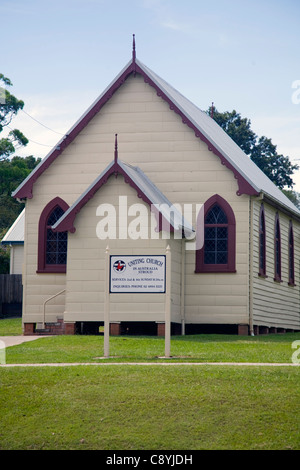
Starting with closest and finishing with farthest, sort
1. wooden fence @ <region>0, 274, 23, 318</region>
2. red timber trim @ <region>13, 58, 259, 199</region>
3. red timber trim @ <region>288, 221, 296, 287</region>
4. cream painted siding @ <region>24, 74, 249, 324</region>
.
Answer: cream painted siding @ <region>24, 74, 249, 324</region> < red timber trim @ <region>13, 58, 259, 199</region> < red timber trim @ <region>288, 221, 296, 287</region> < wooden fence @ <region>0, 274, 23, 318</region>

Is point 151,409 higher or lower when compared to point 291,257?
lower

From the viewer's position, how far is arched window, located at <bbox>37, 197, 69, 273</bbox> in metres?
27.1

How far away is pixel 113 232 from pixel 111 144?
160 inches

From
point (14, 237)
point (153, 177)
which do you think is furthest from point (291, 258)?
point (14, 237)

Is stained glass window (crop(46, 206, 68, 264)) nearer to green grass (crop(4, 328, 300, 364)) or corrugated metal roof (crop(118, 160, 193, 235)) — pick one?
corrugated metal roof (crop(118, 160, 193, 235))

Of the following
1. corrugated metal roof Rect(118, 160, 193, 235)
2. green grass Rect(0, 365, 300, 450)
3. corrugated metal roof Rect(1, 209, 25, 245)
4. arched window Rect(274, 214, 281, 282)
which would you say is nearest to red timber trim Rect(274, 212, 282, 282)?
arched window Rect(274, 214, 281, 282)

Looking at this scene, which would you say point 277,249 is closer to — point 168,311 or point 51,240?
point 51,240

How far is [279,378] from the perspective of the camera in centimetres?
1464

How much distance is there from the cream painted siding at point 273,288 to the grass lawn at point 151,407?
9705 millimetres

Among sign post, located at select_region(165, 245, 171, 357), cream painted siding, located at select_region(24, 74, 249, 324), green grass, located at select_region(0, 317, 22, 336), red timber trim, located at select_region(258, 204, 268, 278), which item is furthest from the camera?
green grass, located at select_region(0, 317, 22, 336)

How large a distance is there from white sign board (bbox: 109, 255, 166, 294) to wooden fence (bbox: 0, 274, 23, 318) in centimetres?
2391

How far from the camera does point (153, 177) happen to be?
2669cm

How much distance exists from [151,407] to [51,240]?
1489 centimetres

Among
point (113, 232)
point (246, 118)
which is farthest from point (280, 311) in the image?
point (246, 118)
